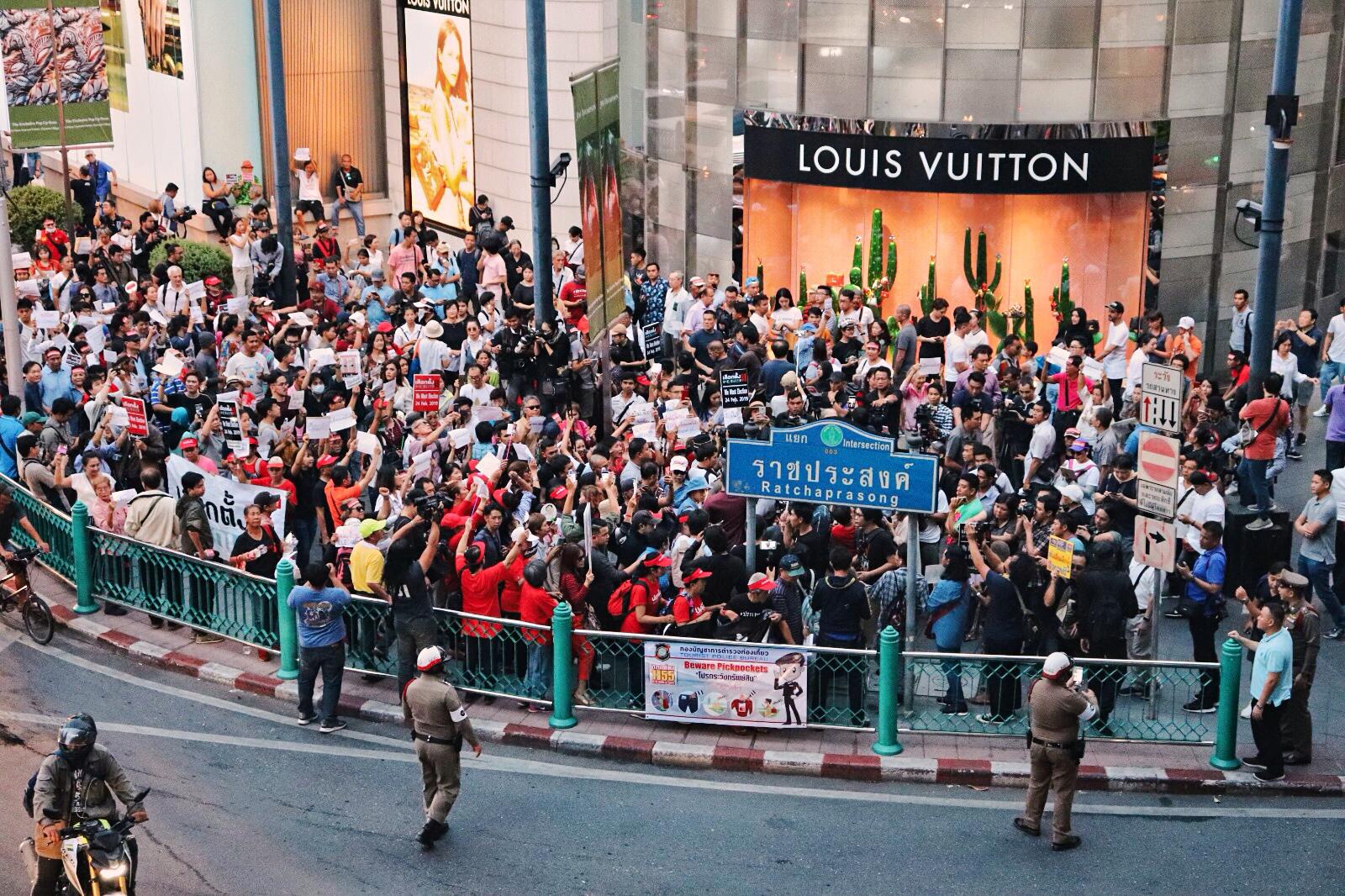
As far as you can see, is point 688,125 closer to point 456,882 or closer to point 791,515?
point 791,515

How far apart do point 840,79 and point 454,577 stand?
11.9 m

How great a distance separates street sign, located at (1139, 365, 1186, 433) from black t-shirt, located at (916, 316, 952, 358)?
6250 mm

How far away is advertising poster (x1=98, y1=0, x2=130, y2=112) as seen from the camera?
3422 cm

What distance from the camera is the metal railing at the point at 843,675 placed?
13.7 meters

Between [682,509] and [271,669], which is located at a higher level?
[682,509]

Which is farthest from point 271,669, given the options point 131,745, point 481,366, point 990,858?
point 990,858

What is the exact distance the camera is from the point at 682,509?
1633 centimetres

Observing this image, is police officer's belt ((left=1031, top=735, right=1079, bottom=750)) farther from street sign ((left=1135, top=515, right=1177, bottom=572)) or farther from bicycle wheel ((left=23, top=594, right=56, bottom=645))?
bicycle wheel ((left=23, top=594, right=56, bottom=645))

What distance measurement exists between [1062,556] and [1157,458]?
1127 millimetres

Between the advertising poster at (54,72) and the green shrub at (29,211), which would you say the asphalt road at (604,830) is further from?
Result: the green shrub at (29,211)

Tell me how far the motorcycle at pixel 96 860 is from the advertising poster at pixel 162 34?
22935mm

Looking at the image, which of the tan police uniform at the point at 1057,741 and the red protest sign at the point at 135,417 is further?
the red protest sign at the point at 135,417

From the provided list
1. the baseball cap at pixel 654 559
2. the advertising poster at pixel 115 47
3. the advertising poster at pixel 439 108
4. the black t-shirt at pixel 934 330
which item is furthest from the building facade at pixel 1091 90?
the advertising poster at pixel 115 47

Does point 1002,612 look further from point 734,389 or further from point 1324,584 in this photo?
point 734,389
